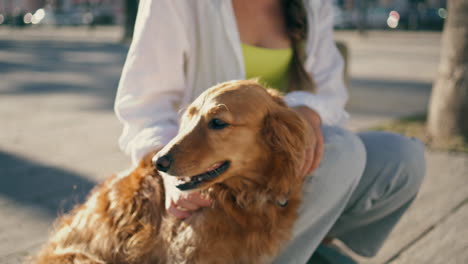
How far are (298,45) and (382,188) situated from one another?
31.9 inches

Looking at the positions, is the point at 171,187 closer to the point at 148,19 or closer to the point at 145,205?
the point at 145,205

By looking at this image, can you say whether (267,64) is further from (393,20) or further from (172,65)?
(393,20)

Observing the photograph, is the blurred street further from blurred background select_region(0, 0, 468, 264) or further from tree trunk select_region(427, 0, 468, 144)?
tree trunk select_region(427, 0, 468, 144)

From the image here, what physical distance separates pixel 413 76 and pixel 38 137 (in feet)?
22.1

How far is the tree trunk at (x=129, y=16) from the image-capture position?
16688 mm

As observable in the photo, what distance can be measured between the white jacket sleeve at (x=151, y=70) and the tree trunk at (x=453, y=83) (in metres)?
3.00

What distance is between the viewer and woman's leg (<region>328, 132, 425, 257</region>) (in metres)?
2.17

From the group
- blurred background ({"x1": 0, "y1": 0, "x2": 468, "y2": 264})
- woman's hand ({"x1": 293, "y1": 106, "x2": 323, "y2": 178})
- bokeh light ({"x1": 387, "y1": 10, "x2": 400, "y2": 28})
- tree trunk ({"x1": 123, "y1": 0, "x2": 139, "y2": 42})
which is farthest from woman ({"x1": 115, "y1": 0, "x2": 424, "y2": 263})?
bokeh light ({"x1": 387, "y1": 10, "x2": 400, "y2": 28})

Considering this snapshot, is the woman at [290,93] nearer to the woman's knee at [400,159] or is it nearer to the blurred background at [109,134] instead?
the woman's knee at [400,159]

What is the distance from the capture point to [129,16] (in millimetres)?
17125

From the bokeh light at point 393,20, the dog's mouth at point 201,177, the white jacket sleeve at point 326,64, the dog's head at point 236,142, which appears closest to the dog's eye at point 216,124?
the dog's head at point 236,142

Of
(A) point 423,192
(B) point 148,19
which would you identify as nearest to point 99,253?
(B) point 148,19

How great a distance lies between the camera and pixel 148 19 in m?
2.06

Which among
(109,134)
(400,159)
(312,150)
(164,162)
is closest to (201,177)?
(164,162)
